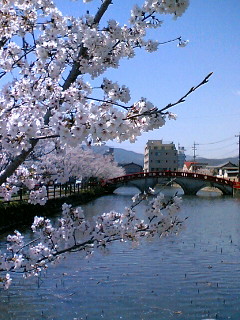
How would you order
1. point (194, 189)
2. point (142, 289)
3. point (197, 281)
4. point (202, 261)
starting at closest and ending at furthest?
1. point (142, 289)
2. point (197, 281)
3. point (202, 261)
4. point (194, 189)

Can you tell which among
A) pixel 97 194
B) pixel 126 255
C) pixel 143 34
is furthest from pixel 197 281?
pixel 97 194

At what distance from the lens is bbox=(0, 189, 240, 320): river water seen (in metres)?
7.49

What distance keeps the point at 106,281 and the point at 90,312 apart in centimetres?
194

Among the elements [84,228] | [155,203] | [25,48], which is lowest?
[84,228]

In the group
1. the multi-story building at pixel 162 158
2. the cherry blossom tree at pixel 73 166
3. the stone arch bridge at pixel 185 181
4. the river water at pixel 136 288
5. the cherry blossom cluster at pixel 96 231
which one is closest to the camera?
the cherry blossom cluster at pixel 96 231

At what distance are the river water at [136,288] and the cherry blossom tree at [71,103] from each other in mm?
1774

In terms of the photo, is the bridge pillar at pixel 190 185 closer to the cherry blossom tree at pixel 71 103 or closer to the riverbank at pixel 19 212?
the riverbank at pixel 19 212

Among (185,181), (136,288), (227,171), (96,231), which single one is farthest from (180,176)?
(96,231)

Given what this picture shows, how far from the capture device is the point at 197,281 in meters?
9.52

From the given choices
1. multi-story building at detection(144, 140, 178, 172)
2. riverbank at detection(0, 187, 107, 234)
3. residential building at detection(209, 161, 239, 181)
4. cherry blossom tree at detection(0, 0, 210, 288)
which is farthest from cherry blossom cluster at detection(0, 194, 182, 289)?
multi-story building at detection(144, 140, 178, 172)

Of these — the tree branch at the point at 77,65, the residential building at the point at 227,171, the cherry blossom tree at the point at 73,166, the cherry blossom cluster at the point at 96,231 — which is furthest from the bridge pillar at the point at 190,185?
the tree branch at the point at 77,65

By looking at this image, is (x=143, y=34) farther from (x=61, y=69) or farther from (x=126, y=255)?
(x=126, y=255)

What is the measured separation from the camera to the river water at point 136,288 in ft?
24.6

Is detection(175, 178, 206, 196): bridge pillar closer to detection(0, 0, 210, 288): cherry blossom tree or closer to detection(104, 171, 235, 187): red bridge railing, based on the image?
detection(104, 171, 235, 187): red bridge railing
